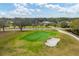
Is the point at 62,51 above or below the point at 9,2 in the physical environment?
below

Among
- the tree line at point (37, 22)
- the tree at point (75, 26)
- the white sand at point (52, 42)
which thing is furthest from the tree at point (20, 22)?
the tree at point (75, 26)

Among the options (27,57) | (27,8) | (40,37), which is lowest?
(27,57)

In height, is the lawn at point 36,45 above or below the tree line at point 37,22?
below

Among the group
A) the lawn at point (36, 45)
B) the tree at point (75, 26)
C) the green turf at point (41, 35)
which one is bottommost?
→ the lawn at point (36, 45)

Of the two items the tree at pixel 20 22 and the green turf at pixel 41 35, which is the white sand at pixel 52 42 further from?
the tree at pixel 20 22

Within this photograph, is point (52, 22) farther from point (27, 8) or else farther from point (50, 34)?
point (27, 8)

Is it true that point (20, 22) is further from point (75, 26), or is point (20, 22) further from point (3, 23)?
point (75, 26)

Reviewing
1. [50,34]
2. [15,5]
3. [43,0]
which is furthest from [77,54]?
[15,5]

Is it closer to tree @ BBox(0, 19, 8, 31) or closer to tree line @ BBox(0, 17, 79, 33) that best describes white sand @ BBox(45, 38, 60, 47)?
tree line @ BBox(0, 17, 79, 33)
